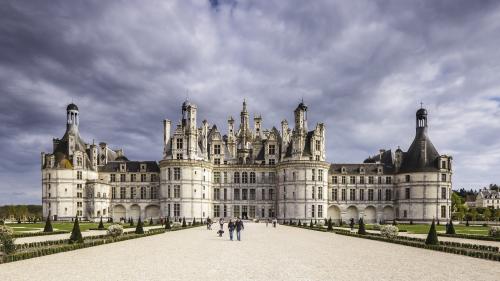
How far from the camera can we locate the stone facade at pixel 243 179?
8162cm

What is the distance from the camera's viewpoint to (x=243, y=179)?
89.9m

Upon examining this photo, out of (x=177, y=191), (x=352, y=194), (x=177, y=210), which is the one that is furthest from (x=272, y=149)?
(x=177, y=210)

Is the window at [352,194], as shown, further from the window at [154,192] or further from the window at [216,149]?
the window at [154,192]

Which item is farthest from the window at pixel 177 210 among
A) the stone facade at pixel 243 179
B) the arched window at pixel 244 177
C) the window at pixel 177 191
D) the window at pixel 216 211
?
the arched window at pixel 244 177

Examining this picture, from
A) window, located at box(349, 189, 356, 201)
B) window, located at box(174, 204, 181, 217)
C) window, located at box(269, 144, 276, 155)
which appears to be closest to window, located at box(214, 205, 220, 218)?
window, located at box(174, 204, 181, 217)

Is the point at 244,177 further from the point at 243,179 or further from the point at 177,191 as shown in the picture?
the point at 177,191

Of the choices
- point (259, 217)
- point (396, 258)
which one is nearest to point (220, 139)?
point (259, 217)

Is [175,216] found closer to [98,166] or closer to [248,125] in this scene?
[98,166]

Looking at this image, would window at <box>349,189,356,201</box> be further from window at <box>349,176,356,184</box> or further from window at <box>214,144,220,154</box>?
window at <box>214,144,220,154</box>

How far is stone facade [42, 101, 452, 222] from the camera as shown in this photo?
8162 centimetres

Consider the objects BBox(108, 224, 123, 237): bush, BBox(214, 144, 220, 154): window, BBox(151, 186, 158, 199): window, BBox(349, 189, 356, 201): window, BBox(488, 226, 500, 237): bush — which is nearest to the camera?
BBox(488, 226, 500, 237): bush

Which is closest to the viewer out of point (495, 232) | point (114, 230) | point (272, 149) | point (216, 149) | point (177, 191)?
point (495, 232)

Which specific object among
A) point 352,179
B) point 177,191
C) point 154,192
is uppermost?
point 352,179

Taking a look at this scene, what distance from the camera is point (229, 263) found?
21.8 meters
